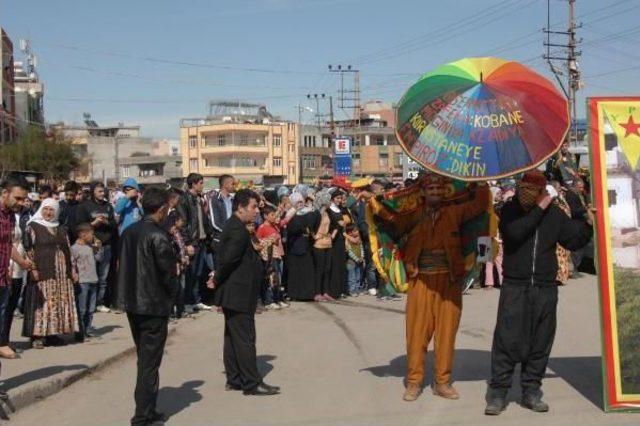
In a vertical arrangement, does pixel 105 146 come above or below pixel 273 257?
above

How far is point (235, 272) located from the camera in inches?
289

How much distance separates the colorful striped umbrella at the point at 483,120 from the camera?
5922mm

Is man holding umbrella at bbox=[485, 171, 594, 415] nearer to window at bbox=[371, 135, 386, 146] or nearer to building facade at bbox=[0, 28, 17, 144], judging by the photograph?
building facade at bbox=[0, 28, 17, 144]

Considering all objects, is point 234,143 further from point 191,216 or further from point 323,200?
point 191,216

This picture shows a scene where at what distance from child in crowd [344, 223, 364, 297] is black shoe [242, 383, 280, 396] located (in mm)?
7496

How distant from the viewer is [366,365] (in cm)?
838

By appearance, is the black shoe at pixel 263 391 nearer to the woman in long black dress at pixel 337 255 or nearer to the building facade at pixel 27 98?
the woman in long black dress at pixel 337 255

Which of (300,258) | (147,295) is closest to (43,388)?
(147,295)

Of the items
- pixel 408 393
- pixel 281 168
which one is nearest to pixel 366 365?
pixel 408 393

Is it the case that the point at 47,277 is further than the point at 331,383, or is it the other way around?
the point at 47,277

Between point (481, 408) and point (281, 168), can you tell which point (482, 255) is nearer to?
point (481, 408)

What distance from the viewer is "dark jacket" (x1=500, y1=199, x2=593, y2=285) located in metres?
6.49

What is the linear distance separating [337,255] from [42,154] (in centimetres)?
5120

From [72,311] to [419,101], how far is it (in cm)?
521
